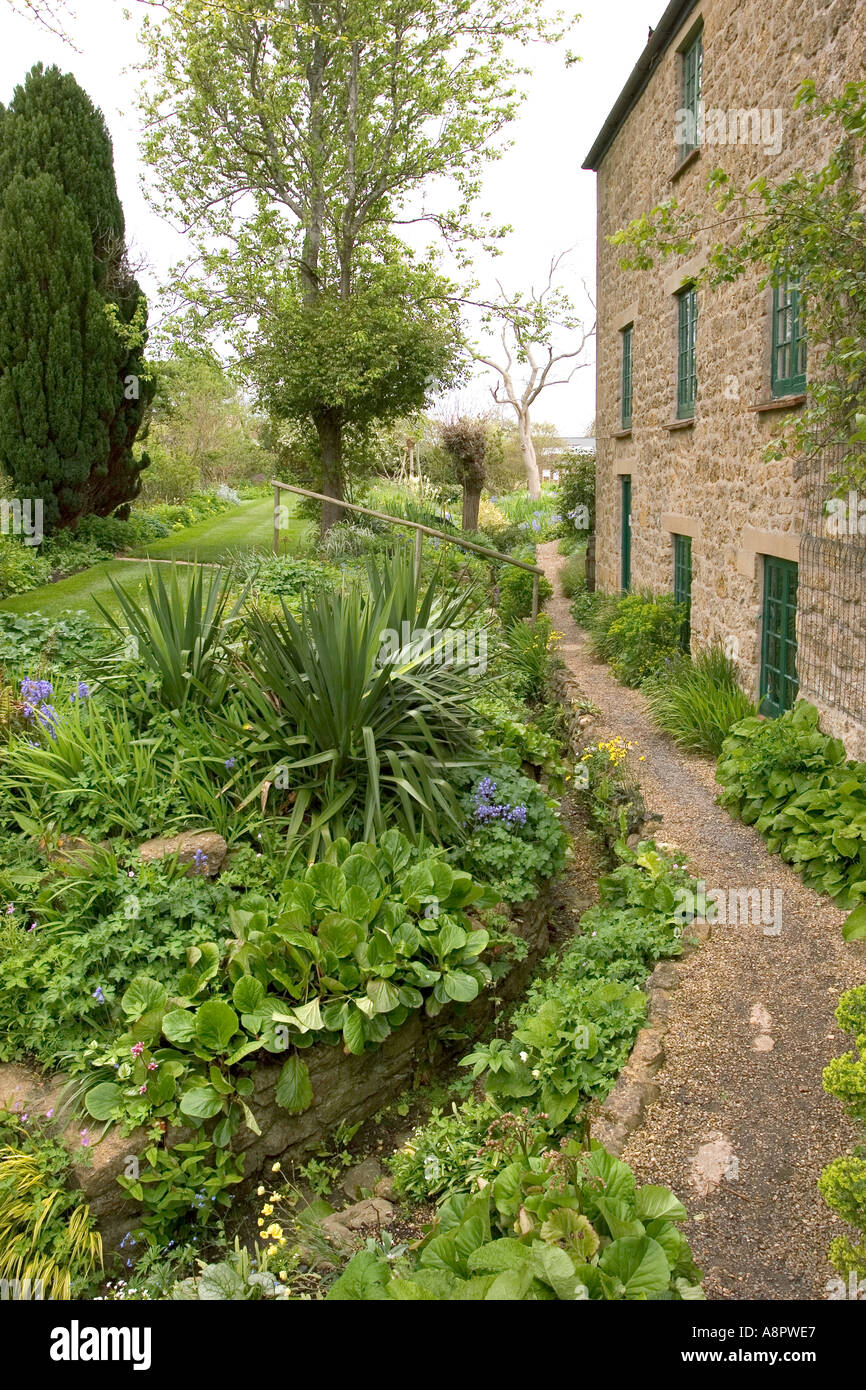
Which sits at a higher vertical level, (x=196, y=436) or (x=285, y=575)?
(x=196, y=436)

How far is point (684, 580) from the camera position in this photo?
9.98 m

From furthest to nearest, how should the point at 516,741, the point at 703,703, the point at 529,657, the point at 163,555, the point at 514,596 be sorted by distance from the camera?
the point at 163,555 < the point at 514,596 < the point at 529,657 < the point at 703,703 < the point at 516,741

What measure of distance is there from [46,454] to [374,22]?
27.0 feet

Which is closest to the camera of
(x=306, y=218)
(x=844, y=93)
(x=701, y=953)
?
(x=701, y=953)

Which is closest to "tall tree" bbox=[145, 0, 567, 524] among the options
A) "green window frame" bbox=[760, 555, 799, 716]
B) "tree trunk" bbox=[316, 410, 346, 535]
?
"tree trunk" bbox=[316, 410, 346, 535]

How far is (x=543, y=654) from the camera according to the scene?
1029 cm

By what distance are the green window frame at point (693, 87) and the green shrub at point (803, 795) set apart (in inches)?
223

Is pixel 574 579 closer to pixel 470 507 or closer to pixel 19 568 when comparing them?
pixel 470 507

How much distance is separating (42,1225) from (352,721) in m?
2.65

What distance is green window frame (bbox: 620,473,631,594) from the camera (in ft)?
41.1

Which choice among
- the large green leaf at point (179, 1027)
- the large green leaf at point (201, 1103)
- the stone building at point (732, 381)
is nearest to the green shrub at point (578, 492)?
the stone building at point (732, 381)

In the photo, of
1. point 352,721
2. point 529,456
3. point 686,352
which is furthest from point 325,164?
point 529,456
